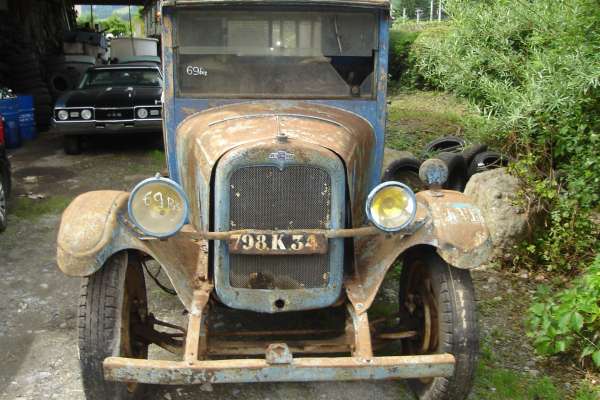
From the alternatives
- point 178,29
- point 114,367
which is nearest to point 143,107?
point 178,29

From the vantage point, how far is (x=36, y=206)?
7.27 meters

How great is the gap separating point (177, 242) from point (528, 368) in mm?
2381

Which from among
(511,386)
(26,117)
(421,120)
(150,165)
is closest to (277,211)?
(511,386)

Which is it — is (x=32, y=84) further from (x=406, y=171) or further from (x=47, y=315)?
(x=47, y=315)

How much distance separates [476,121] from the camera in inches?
216

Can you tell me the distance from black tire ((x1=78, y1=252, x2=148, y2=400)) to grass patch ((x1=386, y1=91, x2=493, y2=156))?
5.11m

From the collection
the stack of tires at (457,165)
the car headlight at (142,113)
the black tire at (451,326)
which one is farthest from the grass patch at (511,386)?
the car headlight at (142,113)

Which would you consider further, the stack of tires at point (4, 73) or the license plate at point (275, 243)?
the stack of tires at point (4, 73)

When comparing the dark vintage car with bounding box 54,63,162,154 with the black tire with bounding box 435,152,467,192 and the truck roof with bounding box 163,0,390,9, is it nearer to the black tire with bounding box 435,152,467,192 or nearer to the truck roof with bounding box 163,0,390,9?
the black tire with bounding box 435,152,467,192

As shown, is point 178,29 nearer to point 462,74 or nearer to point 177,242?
point 177,242

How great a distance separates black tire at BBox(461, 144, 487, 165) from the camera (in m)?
6.87

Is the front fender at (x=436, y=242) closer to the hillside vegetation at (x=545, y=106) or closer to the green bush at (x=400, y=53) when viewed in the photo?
the hillside vegetation at (x=545, y=106)

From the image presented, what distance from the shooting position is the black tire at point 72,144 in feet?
33.4

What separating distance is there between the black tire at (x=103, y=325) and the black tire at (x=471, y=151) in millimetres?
4607
